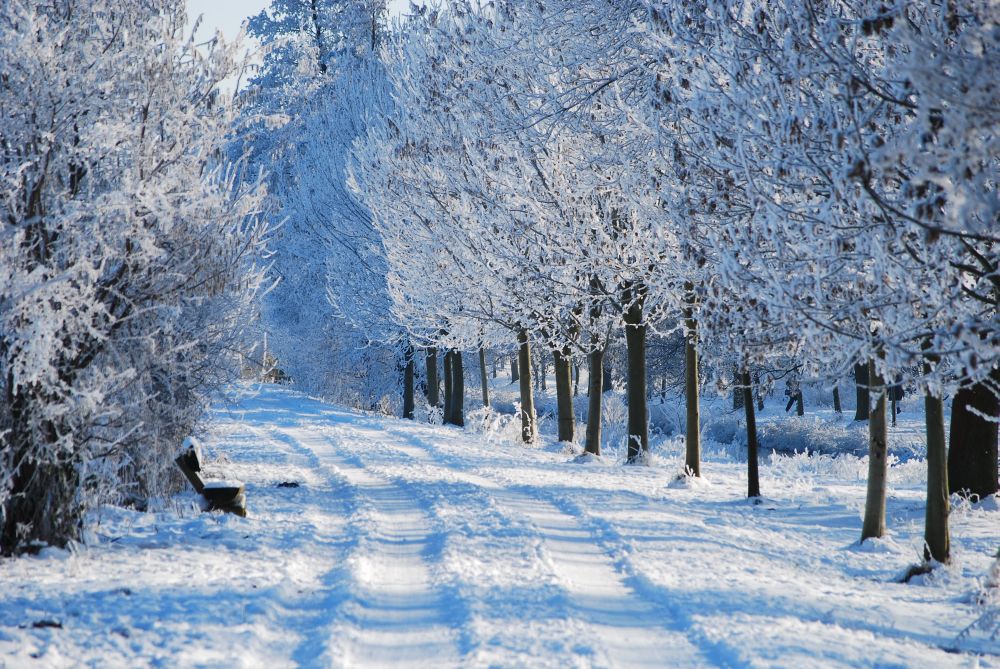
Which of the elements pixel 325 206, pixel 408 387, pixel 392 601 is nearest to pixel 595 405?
pixel 392 601

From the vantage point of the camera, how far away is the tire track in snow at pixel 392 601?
4.87 metres

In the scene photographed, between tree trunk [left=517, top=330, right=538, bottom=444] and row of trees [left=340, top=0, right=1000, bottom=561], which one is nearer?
row of trees [left=340, top=0, right=1000, bottom=561]

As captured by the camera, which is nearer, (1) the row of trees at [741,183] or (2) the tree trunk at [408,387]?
(1) the row of trees at [741,183]

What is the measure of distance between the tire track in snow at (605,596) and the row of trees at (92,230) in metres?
3.97

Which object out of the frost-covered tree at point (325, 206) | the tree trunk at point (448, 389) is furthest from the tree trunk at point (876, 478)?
the tree trunk at point (448, 389)

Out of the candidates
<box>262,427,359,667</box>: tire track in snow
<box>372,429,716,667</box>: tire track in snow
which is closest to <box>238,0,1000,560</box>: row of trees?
<box>372,429,716,667</box>: tire track in snow

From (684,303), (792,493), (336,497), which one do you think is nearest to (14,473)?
(336,497)

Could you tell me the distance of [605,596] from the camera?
6078mm

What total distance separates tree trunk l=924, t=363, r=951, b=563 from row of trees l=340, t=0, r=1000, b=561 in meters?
0.02

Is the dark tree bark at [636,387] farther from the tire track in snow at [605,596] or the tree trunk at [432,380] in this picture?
the tree trunk at [432,380]

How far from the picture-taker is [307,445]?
53.6ft

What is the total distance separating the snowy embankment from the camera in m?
4.94

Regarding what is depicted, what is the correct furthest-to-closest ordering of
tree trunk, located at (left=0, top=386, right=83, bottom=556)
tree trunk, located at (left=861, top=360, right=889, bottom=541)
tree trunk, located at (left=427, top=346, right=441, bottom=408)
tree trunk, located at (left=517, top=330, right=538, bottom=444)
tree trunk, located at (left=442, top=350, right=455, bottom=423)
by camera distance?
tree trunk, located at (left=427, top=346, right=441, bottom=408) < tree trunk, located at (left=442, top=350, right=455, bottom=423) < tree trunk, located at (left=517, top=330, right=538, bottom=444) < tree trunk, located at (left=861, top=360, right=889, bottom=541) < tree trunk, located at (left=0, top=386, right=83, bottom=556)

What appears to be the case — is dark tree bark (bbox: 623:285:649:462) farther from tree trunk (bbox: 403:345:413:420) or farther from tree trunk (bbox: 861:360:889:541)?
tree trunk (bbox: 403:345:413:420)
